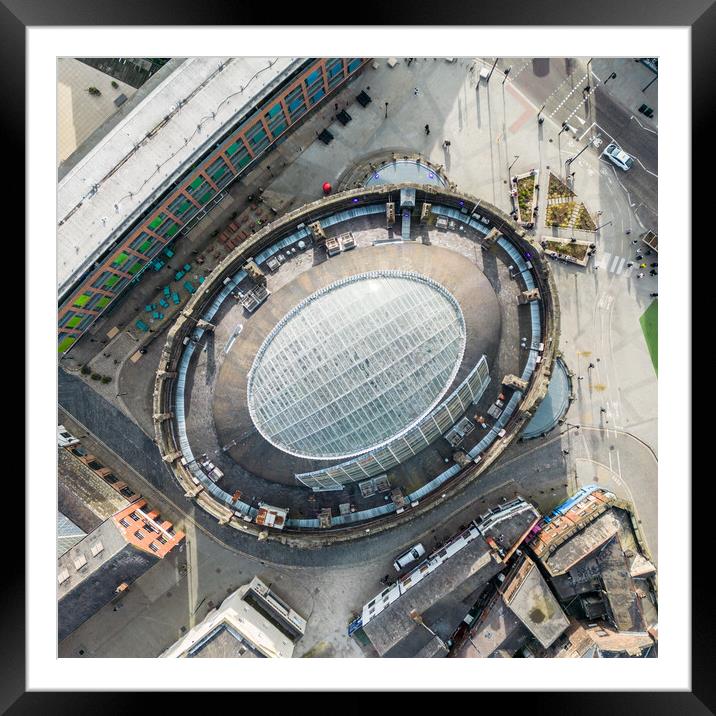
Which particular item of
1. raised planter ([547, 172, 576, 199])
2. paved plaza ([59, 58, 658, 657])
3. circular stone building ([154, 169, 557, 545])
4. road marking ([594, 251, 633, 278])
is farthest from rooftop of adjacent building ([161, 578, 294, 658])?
raised planter ([547, 172, 576, 199])

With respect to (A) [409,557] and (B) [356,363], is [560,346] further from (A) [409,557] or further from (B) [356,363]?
(A) [409,557]

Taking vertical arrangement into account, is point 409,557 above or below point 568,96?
below

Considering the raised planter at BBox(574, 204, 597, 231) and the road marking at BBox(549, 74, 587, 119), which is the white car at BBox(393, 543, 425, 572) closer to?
the raised planter at BBox(574, 204, 597, 231)

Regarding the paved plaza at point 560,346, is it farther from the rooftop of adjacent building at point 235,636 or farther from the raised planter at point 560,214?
the rooftop of adjacent building at point 235,636

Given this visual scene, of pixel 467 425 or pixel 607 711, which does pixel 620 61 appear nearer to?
pixel 467 425

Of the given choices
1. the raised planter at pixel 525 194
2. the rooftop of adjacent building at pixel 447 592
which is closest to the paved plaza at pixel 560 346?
the raised planter at pixel 525 194

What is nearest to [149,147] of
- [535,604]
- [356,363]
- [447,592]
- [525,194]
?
[356,363]
